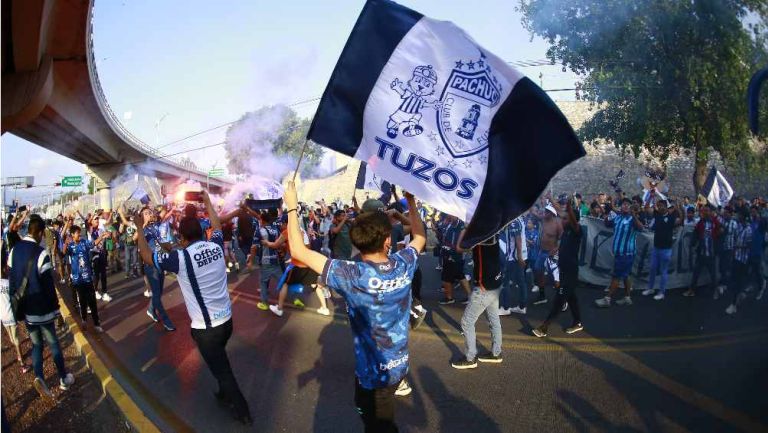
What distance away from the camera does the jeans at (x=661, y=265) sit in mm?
9266

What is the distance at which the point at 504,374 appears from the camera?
5609 mm

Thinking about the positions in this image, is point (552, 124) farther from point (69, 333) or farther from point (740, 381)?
point (69, 333)

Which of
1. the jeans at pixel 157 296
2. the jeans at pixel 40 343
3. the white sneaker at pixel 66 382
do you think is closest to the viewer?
the jeans at pixel 40 343

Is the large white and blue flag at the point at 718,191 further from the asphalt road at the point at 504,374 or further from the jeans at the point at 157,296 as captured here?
the jeans at the point at 157,296

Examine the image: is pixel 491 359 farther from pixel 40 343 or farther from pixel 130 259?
pixel 130 259

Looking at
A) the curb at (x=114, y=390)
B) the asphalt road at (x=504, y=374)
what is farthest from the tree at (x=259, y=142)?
the curb at (x=114, y=390)

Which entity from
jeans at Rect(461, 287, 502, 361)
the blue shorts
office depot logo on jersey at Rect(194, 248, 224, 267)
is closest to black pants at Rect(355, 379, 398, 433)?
office depot logo on jersey at Rect(194, 248, 224, 267)

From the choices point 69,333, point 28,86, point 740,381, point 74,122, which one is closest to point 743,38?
point 740,381

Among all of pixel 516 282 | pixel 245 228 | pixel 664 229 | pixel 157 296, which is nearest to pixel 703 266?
pixel 664 229

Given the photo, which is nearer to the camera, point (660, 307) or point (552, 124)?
point (552, 124)

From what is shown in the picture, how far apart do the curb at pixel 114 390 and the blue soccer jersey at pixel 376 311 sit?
2433 millimetres

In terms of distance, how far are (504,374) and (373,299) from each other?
3.20 metres

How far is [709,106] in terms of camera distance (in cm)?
1441

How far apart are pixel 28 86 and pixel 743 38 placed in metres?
18.0
